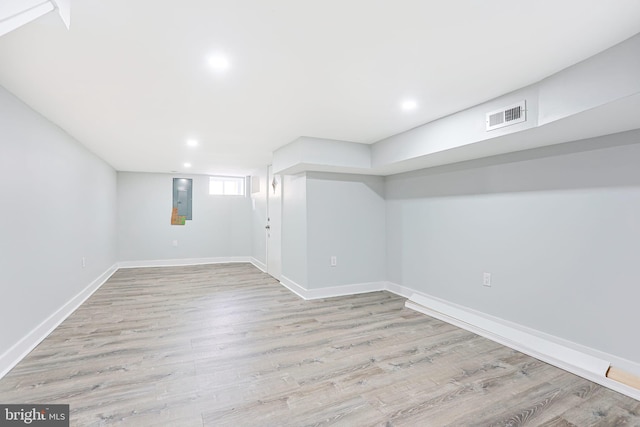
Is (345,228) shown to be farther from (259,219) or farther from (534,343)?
(259,219)

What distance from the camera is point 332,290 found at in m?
4.29

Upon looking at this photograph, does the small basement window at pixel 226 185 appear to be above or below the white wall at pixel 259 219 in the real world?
above

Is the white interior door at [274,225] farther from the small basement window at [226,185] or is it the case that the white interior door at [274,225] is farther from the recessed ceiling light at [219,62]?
the recessed ceiling light at [219,62]

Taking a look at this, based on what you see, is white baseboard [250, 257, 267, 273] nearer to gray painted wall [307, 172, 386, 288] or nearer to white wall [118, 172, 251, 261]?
white wall [118, 172, 251, 261]

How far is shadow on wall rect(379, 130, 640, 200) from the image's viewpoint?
87.4 inches

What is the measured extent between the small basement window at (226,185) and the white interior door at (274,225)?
77.5 inches

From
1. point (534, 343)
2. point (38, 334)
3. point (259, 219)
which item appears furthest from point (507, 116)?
point (259, 219)

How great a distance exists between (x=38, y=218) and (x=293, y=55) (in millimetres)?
2770

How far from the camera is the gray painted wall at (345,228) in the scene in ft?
13.8

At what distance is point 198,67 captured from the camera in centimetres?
197

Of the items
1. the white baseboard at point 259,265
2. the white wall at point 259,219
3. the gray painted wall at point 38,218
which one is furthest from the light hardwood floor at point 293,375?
the white wall at point 259,219

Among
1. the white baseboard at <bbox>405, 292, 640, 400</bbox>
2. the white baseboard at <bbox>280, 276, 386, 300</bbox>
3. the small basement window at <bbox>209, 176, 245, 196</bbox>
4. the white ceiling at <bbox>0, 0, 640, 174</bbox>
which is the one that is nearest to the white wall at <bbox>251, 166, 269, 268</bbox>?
the small basement window at <bbox>209, 176, 245, 196</bbox>

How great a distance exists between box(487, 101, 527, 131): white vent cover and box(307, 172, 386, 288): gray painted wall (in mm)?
2239

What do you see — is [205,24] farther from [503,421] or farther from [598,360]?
[598,360]
